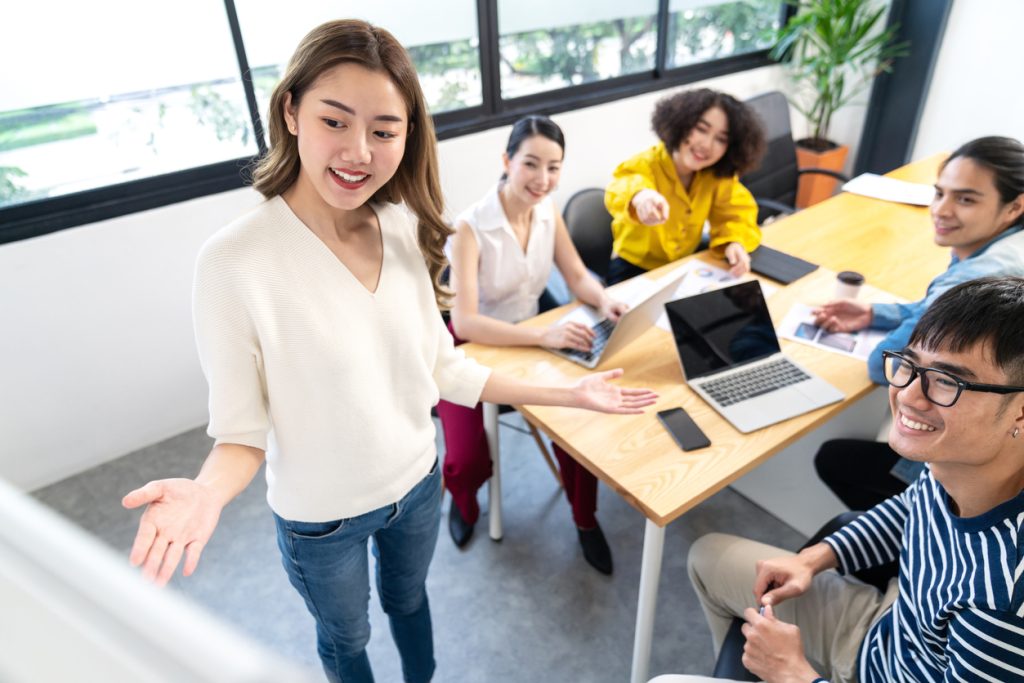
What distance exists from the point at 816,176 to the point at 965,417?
12.4ft

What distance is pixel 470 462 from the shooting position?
6.98 ft

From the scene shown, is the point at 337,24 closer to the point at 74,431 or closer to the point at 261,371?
the point at 261,371

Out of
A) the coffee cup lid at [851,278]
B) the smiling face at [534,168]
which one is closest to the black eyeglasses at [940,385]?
the coffee cup lid at [851,278]

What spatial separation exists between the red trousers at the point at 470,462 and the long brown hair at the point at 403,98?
2.91ft

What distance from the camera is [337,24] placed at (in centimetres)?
109

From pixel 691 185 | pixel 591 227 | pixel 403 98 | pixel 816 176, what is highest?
pixel 403 98

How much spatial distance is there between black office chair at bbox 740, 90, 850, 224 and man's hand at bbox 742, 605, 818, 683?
2472 millimetres

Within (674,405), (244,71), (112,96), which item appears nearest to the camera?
(674,405)

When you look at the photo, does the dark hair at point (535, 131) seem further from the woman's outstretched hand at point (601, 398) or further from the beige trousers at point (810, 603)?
the beige trousers at point (810, 603)

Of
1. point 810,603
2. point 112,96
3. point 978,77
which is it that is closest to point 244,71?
point 112,96

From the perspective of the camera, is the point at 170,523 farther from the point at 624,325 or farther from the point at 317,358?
the point at 624,325

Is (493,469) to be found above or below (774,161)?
below

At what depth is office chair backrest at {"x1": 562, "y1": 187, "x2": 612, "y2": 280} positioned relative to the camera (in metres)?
2.97

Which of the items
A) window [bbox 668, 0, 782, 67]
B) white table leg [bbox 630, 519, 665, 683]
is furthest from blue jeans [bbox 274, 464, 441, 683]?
window [bbox 668, 0, 782, 67]
